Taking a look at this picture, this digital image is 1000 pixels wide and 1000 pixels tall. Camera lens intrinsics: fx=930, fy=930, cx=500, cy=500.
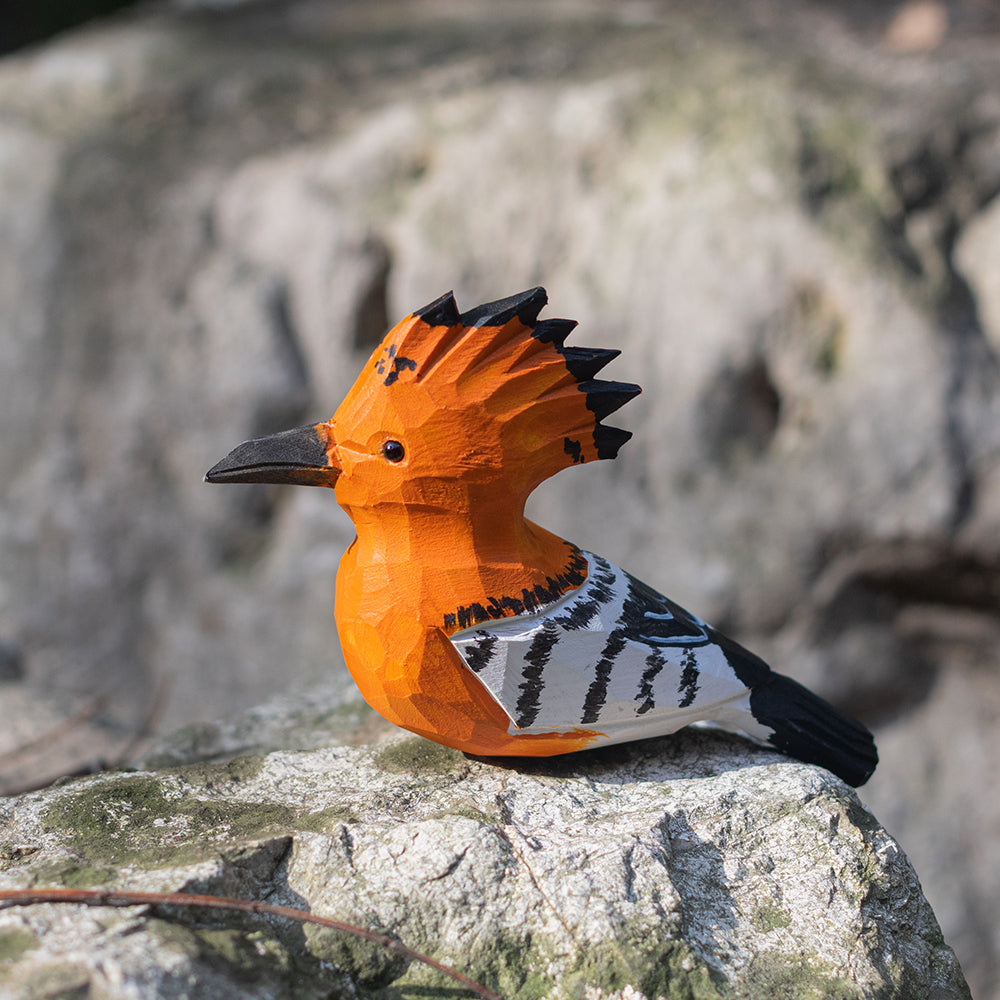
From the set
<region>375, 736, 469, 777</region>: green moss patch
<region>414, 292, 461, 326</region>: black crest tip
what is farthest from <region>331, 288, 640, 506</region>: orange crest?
<region>375, 736, 469, 777</region>: green moss patch

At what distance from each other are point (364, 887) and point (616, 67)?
275 cm

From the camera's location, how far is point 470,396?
4.40 ft

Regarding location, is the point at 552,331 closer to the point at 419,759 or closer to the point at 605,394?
the point at 605,394

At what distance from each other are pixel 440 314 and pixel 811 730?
0.94 meters

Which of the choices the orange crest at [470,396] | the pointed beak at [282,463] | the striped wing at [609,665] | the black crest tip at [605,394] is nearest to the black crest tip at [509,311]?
the orange crest at [470,396]

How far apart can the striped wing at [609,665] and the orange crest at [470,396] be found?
0.22 meters

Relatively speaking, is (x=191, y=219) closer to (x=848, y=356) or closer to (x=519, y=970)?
(x=848, y=356)

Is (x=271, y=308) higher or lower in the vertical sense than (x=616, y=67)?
lower

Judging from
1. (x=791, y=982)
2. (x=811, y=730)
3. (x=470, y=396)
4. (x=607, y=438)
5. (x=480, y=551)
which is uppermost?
(x=470, y=396)

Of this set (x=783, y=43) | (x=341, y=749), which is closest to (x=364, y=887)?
(x=341, y=749)

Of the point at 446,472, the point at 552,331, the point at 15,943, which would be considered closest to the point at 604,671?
the point at 446,472

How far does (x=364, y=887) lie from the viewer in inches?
48.8

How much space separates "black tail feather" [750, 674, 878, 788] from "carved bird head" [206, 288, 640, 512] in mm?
524

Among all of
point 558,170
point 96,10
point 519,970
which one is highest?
point 96,10
